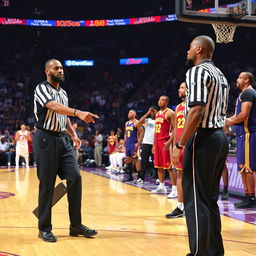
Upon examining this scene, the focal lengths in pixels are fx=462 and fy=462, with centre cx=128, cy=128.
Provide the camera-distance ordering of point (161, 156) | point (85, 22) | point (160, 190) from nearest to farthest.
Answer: point (161, 156) → point (160, 190) → point (85, 22)

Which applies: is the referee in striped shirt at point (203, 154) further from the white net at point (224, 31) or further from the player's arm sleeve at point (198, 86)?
the white net at point (224, 31)

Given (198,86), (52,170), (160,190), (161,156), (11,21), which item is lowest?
(160,190)

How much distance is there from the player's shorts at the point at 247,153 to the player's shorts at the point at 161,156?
68.6 inches

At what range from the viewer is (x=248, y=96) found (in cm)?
743

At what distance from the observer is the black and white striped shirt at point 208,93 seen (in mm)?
3730

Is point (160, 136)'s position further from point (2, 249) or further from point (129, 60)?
point (129, 60)

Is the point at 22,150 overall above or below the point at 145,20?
below

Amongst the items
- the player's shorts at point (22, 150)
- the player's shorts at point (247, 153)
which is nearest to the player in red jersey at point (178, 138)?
the player's shorts at point (247, 153)

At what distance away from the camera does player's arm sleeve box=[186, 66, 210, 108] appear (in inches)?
146

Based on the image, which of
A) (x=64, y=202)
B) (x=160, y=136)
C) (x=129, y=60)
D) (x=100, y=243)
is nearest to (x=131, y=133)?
(x=160, y=136)

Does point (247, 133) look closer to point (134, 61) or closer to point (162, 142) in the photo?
point (162, 142)

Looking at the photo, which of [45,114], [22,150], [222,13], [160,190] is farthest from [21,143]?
[45,114]

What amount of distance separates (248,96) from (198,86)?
394 centimetres

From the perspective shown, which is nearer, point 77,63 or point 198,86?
point 198,86
